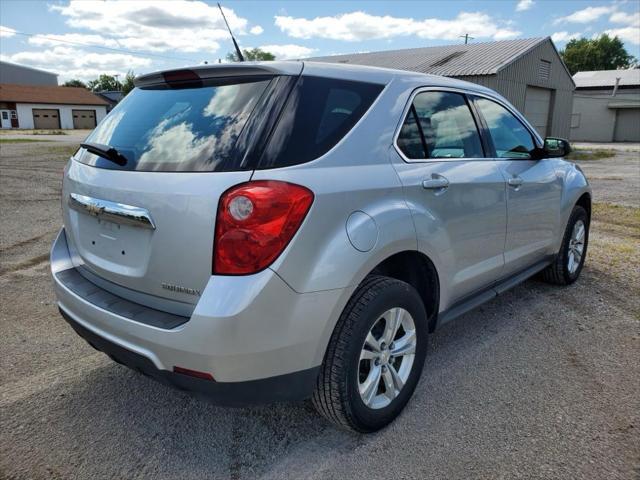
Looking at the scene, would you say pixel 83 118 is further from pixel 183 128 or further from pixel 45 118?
pixel 183 128

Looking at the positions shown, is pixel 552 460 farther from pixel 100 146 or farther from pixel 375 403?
pixel 100 146

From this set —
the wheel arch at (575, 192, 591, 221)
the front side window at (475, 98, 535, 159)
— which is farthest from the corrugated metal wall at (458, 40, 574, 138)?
the front side window at (475, 98, 535, 159)

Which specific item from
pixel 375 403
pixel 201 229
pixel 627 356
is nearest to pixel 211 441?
pixel 375 403

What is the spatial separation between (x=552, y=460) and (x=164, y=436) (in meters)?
1.87

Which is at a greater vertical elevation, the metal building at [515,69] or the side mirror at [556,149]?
the metal building at [515,69]

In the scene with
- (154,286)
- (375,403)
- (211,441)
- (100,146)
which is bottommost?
(211,441)

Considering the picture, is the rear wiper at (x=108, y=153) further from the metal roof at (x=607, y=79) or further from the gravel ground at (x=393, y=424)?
the metal roof at (x=607, y=79)

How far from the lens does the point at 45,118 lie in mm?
61906

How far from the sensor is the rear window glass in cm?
221

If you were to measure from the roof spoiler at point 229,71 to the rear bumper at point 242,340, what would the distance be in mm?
941

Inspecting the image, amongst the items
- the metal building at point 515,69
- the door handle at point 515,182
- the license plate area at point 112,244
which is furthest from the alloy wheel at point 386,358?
the metal building at point 515,69

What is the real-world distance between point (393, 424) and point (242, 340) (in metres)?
1.12

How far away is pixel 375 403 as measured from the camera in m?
2.56

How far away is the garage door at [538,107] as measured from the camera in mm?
27680
